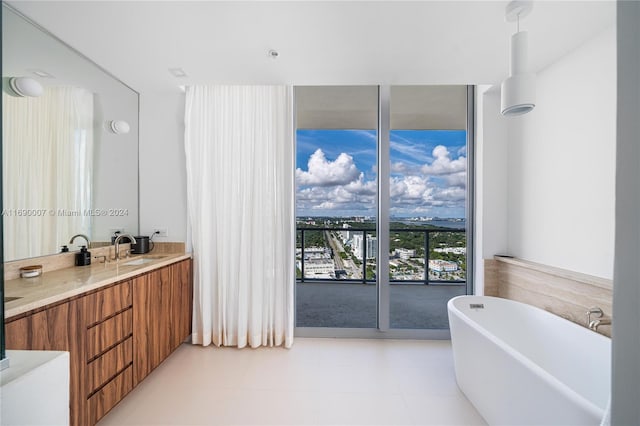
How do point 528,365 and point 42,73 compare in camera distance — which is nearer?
point 528,365

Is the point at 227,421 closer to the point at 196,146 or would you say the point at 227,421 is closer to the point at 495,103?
the point at 196,146

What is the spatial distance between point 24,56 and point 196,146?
130 cm

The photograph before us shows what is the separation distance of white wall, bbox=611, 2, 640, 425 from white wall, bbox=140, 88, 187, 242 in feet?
10.5

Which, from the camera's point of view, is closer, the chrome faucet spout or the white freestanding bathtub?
the white freestanding bathtub

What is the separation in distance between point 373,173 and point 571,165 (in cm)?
174

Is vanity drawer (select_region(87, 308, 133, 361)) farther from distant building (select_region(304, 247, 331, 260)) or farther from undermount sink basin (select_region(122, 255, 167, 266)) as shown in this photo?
distant building (select_region(304, 247, 331, 260))

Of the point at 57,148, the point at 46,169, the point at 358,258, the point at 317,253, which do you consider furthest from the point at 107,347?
the point at 358,258

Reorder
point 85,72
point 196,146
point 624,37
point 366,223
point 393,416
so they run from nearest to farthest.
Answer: point 624,37 < point 393,416 < point 85,72 < point 196,146 < point 366,223

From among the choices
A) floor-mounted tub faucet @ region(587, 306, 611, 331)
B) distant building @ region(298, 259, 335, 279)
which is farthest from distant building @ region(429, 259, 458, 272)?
floor-mounted tub faucet @ region(587, 306, 611, 331)

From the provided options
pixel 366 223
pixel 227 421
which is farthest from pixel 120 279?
pixel 366 223

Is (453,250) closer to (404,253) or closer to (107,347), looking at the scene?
(404,253)

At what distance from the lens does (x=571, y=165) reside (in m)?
2.16

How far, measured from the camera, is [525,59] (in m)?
1.78

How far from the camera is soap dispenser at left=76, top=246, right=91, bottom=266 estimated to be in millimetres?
2205
